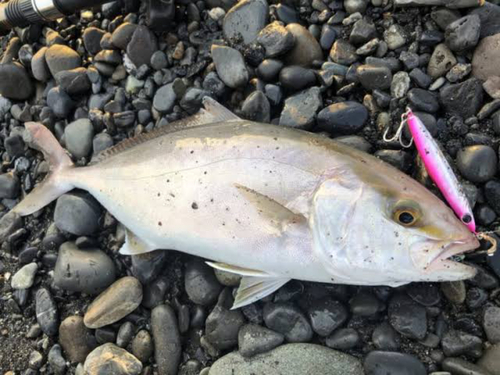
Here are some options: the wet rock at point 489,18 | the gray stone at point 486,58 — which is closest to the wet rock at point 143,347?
the gray stone at point 486,58

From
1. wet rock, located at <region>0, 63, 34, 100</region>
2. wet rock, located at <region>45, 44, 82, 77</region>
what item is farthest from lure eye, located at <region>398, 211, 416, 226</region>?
wet rock, located at <region>0, 63, 34, 100</region>

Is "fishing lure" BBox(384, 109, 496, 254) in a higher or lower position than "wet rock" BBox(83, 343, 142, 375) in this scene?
higher

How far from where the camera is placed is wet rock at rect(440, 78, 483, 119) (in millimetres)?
2752

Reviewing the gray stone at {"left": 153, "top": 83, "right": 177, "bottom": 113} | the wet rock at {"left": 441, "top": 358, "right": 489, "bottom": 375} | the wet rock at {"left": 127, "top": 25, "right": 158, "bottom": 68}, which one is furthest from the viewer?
the wet rock at {"left": 127, "top": 25, "right": 158, "bottom": 68}

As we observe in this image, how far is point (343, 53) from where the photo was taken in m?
3.04

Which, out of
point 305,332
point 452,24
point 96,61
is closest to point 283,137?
point 305,332

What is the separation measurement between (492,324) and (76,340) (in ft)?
8.82

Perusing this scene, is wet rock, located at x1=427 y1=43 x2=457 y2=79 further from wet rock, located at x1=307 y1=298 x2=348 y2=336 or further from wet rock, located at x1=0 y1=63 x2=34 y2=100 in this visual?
wet rock, located at x1=0 y1=63 x2=34 y2=100

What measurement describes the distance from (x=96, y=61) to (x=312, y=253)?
97.4 inches

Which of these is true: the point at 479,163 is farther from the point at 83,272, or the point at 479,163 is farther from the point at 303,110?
the point at 83,272

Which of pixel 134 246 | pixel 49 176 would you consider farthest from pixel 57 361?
pixel 49 176

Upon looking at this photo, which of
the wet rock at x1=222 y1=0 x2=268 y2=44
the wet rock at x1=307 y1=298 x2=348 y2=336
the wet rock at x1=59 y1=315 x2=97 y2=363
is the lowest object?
the wet rock at x1=59 y1=315 x2=97 y2=363

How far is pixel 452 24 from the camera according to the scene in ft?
9.22

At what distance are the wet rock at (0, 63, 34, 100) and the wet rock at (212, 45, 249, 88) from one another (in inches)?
70.4
